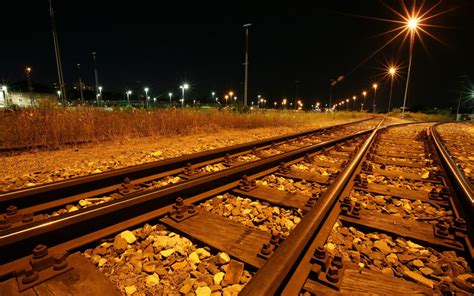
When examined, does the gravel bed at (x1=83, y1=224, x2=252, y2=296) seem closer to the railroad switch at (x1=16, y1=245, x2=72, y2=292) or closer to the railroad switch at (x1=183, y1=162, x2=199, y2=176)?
the railroad switch at (x1=16, y1=245, x2=72, y2=292)

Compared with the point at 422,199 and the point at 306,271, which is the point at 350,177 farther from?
the point at 306,271

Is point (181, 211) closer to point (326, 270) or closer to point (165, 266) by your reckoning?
point (165, 266)

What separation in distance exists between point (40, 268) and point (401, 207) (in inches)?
140

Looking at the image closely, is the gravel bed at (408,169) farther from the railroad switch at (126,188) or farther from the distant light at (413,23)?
the distant light at (413,23)

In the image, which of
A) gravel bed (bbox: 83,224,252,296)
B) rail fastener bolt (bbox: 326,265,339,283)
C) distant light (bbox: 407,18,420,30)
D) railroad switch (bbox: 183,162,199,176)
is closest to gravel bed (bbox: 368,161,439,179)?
railroad switch (bbox: 183,162,199,176)

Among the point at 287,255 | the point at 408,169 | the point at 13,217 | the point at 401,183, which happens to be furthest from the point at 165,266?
the point at 408,169

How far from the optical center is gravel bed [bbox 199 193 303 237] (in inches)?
→ 101

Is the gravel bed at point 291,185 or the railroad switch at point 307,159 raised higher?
the railroad switch at point 307,159

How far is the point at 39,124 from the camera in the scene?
21.6 feet

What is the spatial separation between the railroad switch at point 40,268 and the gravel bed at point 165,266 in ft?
0.88

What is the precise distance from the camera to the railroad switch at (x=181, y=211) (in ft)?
8.25

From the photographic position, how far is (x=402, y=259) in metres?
2.08

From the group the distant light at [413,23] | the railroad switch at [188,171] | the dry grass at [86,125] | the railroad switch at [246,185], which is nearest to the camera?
the railroad switch at [246,185]

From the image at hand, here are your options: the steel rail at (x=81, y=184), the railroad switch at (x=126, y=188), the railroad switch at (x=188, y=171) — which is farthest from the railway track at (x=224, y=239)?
the steel rail at (x=81, y=184)
